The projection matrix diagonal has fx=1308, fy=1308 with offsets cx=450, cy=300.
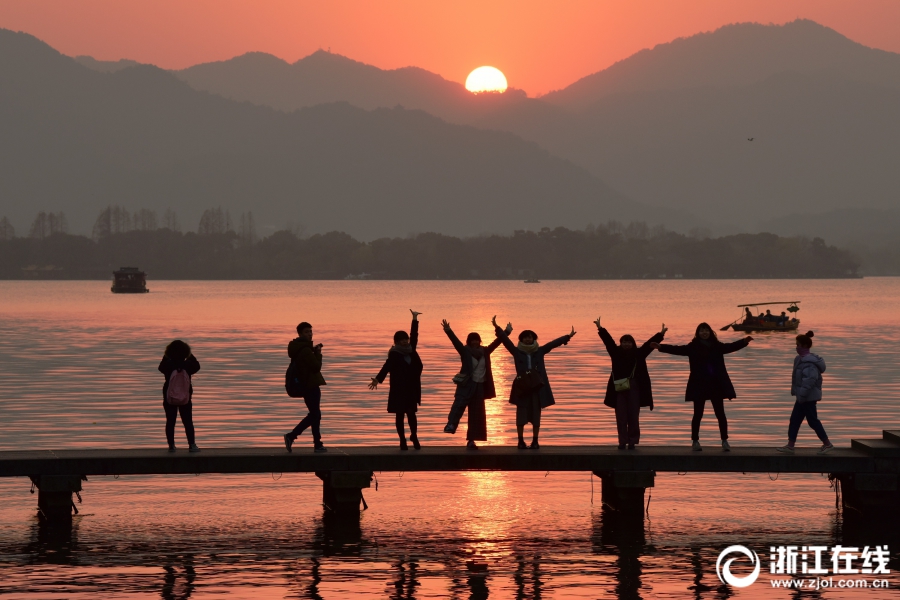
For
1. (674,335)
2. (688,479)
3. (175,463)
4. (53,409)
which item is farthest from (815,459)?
(674,335)

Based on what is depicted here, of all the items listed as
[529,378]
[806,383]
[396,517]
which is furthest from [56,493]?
[806,383]

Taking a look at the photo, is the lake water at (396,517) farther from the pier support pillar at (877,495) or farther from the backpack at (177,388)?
the backpack at (177,388)

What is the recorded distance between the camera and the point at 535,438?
23.5m

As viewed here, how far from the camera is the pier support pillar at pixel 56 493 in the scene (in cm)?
2262

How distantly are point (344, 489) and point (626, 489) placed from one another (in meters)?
5.01

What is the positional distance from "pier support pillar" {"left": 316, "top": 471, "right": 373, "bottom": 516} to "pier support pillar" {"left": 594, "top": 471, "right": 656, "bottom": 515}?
4.23 metres

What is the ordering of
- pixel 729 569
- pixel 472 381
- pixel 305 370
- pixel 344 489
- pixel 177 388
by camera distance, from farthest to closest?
pixel 344 489, pixel 472 381, pixel 305 370, pixel 177 388, pixel 729 569

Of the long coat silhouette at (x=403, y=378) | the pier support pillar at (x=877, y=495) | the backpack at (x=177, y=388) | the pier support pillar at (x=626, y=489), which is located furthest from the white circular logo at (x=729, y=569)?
the backpack at (x=177, y=388)

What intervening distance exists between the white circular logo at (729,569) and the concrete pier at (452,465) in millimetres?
2406

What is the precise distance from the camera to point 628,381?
22844 mm

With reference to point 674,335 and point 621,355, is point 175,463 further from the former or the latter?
point 674,335

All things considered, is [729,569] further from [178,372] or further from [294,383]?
[178,372]

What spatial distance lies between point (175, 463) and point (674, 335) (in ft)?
328

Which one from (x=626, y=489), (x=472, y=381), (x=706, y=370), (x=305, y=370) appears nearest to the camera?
(x=305, y=370)
